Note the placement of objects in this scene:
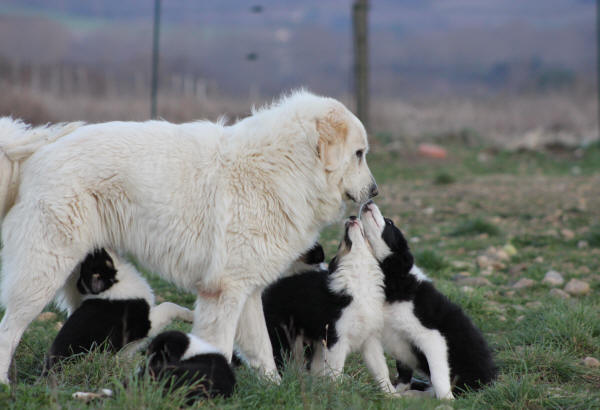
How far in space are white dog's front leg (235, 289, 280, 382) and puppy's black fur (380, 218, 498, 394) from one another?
0.91 meters

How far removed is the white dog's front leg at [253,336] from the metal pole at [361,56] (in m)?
11.2

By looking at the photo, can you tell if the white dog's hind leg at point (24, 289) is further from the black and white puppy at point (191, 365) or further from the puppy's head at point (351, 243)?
the puppy's head at point (351, 243)

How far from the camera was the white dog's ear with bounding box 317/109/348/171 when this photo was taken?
164 inches

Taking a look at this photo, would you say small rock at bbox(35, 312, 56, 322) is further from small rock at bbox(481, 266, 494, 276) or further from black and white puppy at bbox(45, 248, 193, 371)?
small rock at bbox(481, 266, 494, 276)

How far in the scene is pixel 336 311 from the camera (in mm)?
4402

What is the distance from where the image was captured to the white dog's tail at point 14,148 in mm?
4074

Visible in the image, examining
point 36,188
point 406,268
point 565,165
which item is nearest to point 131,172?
point 36,188

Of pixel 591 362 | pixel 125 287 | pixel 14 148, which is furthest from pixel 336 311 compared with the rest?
pixel 14 148

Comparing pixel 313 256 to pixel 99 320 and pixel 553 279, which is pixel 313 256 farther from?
pixel 553 279

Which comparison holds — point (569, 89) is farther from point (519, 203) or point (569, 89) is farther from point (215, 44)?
point (519, 203)

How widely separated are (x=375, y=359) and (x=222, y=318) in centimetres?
110

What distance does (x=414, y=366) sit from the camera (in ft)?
14.9

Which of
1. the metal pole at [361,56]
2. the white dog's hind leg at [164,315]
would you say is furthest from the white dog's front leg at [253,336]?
the metal pole at [361,56]

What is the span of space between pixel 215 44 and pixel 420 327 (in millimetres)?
22753
